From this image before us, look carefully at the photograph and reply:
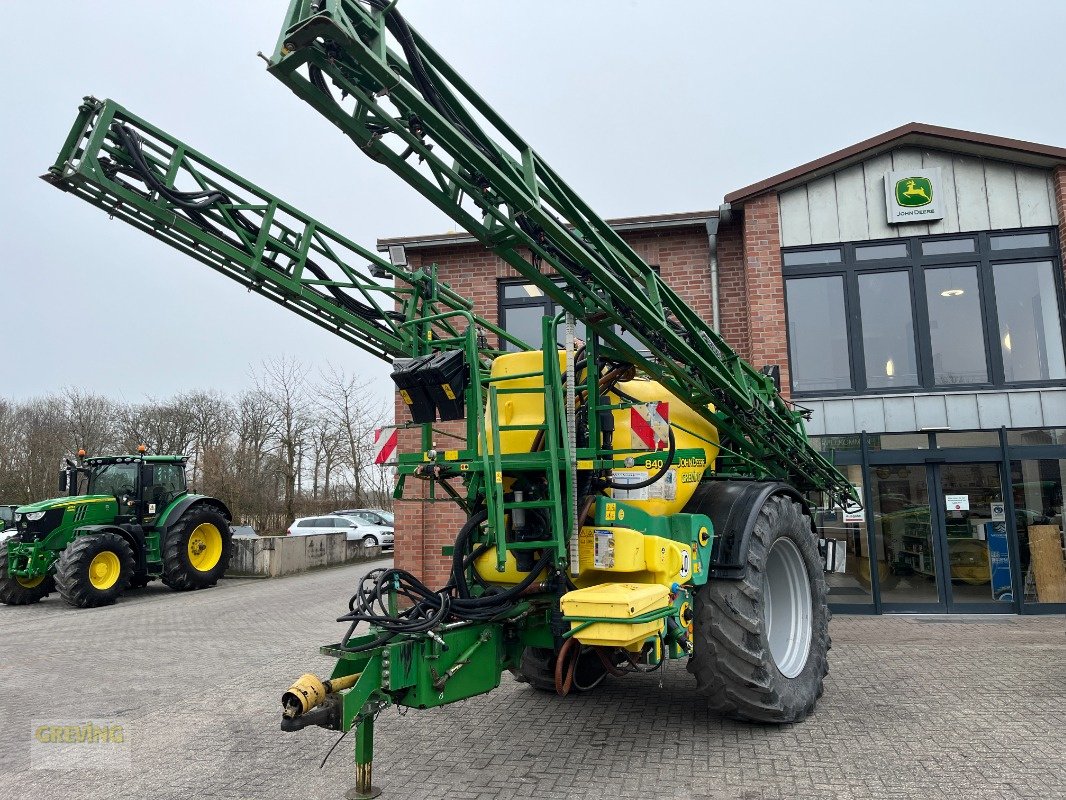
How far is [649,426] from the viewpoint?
4305mm

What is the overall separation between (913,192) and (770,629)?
6.50 m

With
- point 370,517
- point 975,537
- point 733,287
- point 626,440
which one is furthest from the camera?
point 370,517

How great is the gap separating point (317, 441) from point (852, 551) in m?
23.7

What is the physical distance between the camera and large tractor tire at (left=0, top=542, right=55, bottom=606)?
1226 cm

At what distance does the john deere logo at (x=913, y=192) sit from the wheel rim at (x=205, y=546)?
12.6 meters

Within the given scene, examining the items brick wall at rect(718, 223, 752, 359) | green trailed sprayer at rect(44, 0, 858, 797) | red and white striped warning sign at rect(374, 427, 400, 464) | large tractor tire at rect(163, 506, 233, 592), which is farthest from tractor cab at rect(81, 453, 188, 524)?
red and white striped warning sign at rect(374, 427, 400, 464)

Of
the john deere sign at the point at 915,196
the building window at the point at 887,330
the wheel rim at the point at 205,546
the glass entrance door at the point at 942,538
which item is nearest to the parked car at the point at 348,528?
the wheel rim at the point at 205,546

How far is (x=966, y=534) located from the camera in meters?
8.92

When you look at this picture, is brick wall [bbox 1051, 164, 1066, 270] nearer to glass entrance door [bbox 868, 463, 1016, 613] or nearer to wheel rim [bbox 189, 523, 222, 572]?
glass entrance door [bbox 868, 463, 1016, 613]

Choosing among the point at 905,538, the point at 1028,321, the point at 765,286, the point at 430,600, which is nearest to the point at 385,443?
the point at 430,600

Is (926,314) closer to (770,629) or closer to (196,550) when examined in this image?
(770,629)

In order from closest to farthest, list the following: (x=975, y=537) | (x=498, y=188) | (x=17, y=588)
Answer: (x=498, y=188)
(x=975, y=537)
(x=17, y=588)

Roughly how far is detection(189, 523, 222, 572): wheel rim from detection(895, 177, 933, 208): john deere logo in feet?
41.4

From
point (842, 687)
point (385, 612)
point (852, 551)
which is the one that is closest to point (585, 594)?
point (385, 612)
